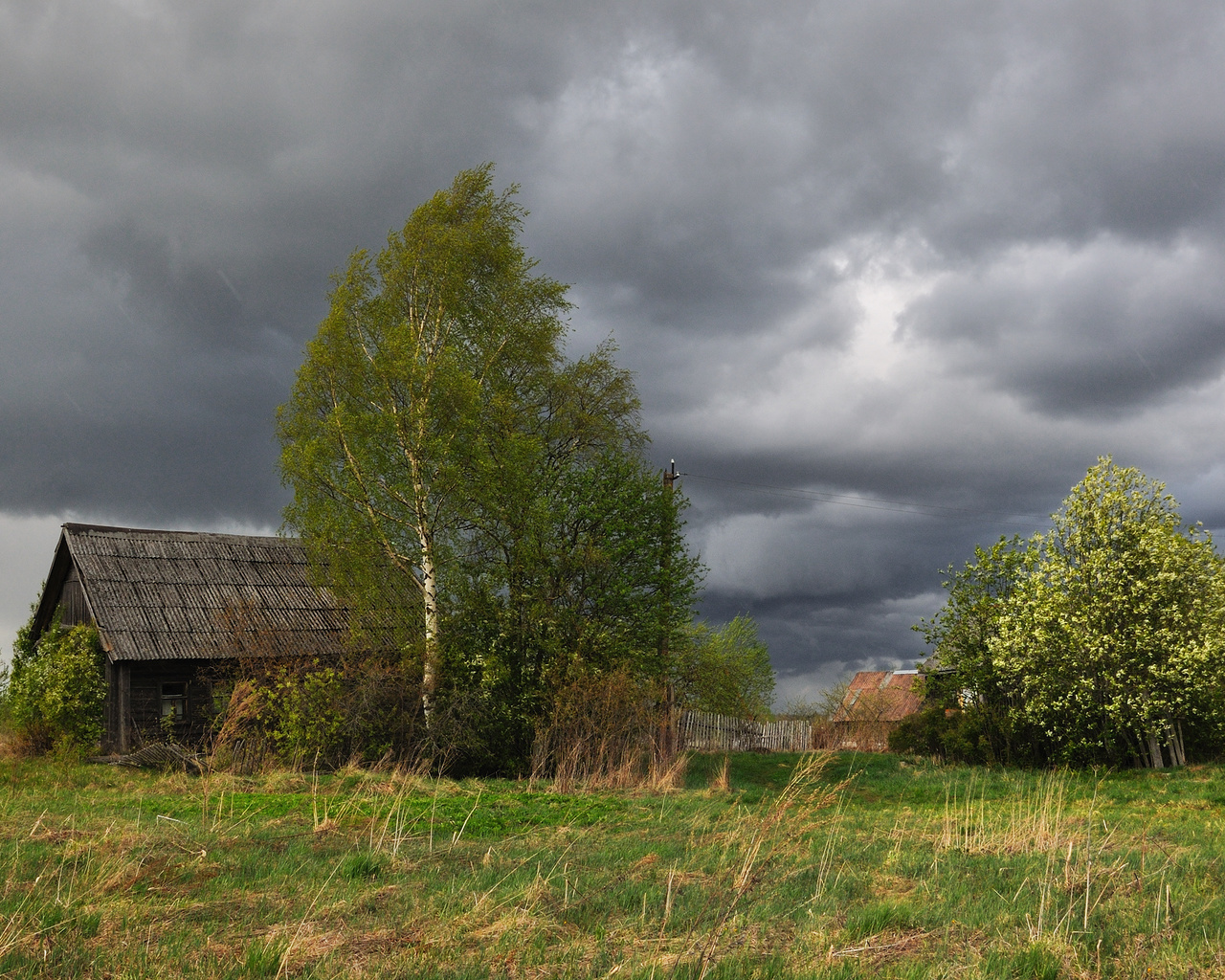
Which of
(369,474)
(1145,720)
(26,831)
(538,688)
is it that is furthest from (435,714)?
(1145,720)

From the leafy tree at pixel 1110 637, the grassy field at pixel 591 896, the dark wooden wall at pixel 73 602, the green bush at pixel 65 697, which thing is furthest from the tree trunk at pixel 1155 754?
the dark wooden wall at pixel 73 602

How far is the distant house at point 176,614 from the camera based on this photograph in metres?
22.3

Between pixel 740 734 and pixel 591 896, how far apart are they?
27493mm

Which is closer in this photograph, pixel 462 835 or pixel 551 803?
pixel 462 835

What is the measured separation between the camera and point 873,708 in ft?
140

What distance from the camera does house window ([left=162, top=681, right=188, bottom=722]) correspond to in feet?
75.6

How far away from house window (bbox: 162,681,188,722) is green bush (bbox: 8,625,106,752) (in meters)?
1.37

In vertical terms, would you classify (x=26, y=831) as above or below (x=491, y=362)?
below

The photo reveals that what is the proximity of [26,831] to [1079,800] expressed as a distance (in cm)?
1624

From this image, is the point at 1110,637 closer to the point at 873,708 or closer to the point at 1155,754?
the point at 1155,754

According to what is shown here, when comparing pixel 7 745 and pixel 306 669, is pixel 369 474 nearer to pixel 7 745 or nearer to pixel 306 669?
pixel 306 669

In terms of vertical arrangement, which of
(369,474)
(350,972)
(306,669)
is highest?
(369,474)

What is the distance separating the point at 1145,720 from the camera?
21359 mm

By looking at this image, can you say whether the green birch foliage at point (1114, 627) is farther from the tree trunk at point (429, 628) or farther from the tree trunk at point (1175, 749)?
the tree trunk at point (429, 628)
